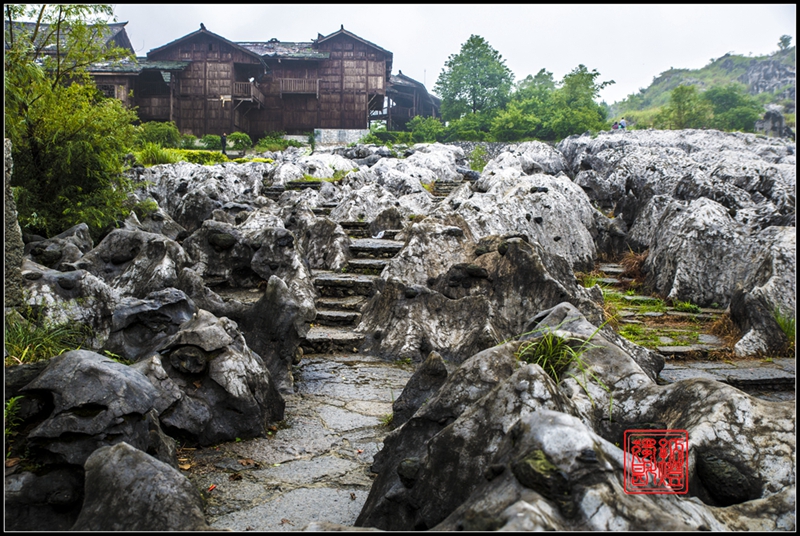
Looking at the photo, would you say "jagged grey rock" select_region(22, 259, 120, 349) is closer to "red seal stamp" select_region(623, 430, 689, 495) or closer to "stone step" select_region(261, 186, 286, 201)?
"red seal stamp" select_region(623, 430, 689, 495)

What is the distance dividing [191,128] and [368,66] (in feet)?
33.8

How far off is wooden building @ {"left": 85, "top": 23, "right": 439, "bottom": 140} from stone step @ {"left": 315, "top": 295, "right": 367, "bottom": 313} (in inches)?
998

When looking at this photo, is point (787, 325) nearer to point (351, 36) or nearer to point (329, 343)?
point (329, 343)

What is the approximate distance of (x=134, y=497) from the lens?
216 cm

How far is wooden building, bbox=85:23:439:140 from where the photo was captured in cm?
2997

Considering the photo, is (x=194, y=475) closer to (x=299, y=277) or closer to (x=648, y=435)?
(x=648, y=435)

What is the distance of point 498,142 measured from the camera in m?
30.1

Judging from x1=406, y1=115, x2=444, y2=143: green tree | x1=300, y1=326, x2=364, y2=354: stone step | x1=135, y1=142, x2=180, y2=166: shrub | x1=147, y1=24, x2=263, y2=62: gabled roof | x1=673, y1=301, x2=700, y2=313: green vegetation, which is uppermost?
x1=147, y1=24, x2=263, y2=62: gabled roof

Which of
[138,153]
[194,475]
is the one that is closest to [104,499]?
[194,475]

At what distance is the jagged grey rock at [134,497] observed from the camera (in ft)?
6.95

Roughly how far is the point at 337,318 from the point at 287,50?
28.9 meters

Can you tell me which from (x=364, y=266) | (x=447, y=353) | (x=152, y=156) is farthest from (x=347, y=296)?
(x=152, y=156)

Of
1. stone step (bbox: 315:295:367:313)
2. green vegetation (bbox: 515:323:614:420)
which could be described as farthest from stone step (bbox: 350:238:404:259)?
green vegetation (bbox: 515:323:614:420)

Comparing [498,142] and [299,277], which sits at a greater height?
[498,142]
